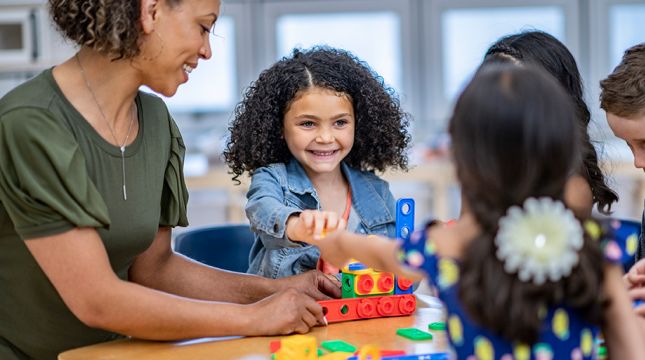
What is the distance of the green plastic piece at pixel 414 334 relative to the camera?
1441 millimetres

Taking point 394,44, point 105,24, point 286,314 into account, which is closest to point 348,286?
point 286,314

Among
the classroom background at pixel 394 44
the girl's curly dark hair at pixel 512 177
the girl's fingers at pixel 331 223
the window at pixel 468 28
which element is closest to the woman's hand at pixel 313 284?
the girl's fingers at pixel 331 223

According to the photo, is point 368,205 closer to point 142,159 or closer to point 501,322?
point 142,159

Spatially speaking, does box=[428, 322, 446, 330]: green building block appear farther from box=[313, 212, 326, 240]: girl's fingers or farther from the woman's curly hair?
the woman's curly hair

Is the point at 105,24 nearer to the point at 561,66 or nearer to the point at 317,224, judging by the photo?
the point at 317,224

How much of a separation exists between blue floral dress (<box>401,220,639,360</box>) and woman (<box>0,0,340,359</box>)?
0.41 m

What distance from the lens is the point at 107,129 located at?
147cm

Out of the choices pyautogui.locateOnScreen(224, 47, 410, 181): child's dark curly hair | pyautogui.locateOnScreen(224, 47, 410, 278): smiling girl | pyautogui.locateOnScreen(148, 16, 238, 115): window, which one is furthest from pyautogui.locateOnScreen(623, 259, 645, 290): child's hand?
pyautogui.locateOnScreen(148, 16, 238, 115): window

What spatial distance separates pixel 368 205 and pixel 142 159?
0.64m

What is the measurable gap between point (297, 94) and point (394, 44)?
3.84 metres

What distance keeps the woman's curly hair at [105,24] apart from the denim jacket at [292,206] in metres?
0.49

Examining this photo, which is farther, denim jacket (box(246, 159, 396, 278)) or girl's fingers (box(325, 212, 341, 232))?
denim jacket (box(246, 159, 396, 278))

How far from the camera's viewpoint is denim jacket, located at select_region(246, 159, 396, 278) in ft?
5.94

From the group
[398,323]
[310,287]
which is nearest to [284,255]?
[310,287]
